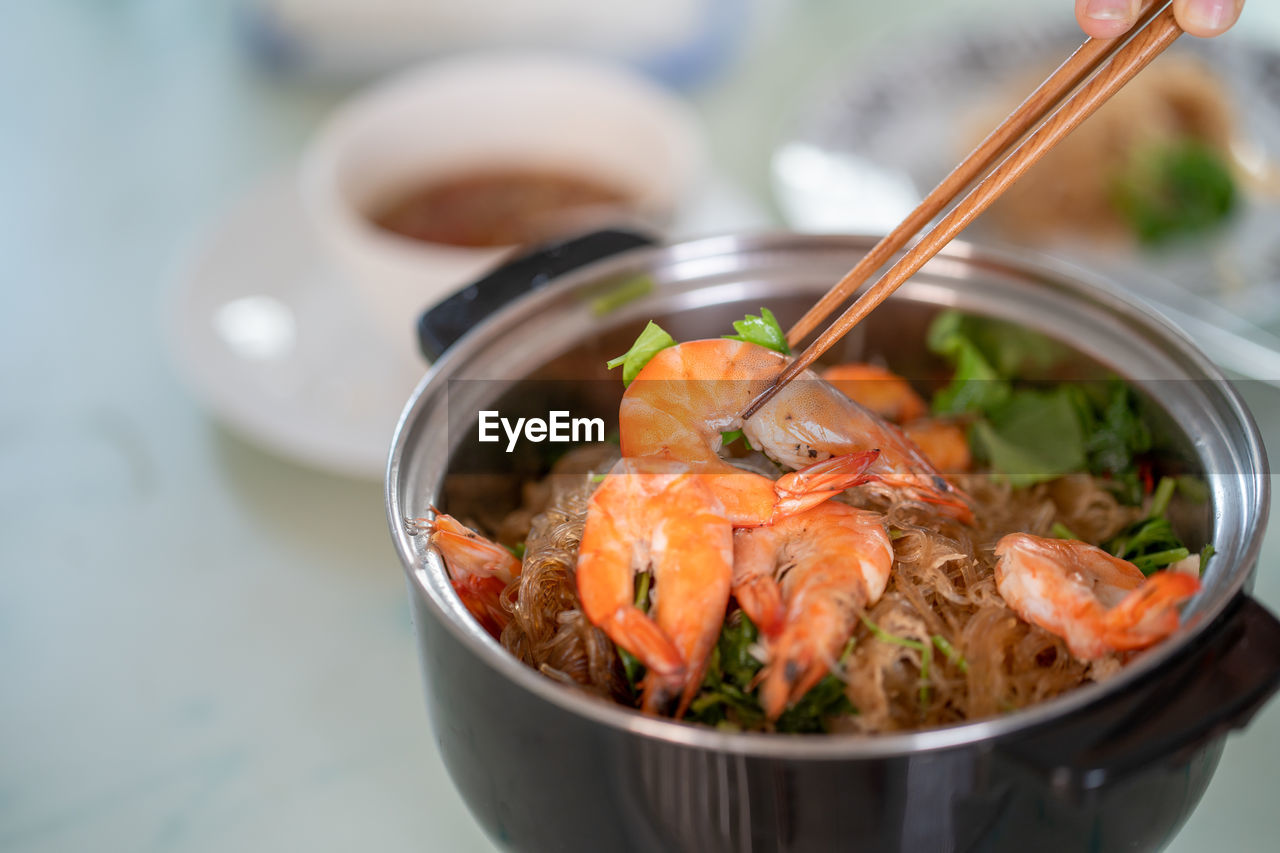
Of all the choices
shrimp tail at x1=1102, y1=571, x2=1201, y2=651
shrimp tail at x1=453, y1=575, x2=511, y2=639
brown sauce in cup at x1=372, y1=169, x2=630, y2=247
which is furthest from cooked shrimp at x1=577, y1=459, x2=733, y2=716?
brown sauce in cup at x1=372, y1=169, x2=630, y2=247

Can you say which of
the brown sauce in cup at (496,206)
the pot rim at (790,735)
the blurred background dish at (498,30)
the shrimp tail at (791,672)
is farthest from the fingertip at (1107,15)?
the blurred background dish at (498,30)

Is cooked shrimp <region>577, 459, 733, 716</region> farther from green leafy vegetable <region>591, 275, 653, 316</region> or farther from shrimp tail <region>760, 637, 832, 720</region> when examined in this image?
green leafy vegetable <region>591, 275, 653, 316</region>

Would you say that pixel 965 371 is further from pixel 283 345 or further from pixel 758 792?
pixel 283 345

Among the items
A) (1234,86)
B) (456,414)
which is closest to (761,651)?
(456,414)

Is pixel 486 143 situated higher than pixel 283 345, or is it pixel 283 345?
pixel 486 143

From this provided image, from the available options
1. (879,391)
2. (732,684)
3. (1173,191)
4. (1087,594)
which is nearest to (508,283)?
(879,391)
